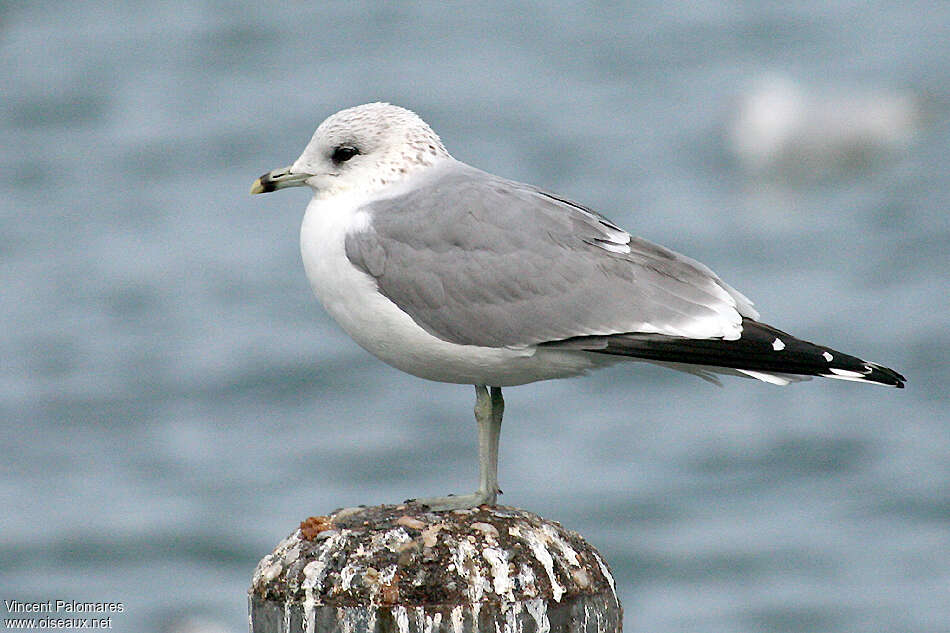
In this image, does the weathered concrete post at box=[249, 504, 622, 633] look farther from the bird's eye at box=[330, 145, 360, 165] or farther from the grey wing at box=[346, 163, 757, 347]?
the bird's eye at box=[330, 145, 360, 165]

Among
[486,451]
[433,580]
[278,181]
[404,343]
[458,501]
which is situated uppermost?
[278,181]

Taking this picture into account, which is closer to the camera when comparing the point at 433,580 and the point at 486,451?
the point at 433,580

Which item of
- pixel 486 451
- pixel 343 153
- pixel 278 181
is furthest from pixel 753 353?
pixel 278 181

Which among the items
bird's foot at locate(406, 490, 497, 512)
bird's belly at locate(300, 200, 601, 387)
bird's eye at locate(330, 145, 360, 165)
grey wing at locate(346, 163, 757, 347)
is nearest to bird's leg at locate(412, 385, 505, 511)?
bird's foot at locate(406, 490, 497, 512)

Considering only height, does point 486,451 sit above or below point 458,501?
above

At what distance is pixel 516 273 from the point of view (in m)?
4.75

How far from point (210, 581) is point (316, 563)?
35.3ft

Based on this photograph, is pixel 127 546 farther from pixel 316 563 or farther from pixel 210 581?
pixel 316 563

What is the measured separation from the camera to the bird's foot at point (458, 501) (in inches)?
176

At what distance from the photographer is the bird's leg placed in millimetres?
4680

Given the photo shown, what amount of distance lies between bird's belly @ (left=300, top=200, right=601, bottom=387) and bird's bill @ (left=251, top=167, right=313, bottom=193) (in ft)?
0.87

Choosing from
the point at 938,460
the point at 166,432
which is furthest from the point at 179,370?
the point at 938,460

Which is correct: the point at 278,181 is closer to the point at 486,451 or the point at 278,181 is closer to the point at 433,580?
the point at 486,451

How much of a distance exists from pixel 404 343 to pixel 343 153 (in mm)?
→ 667
